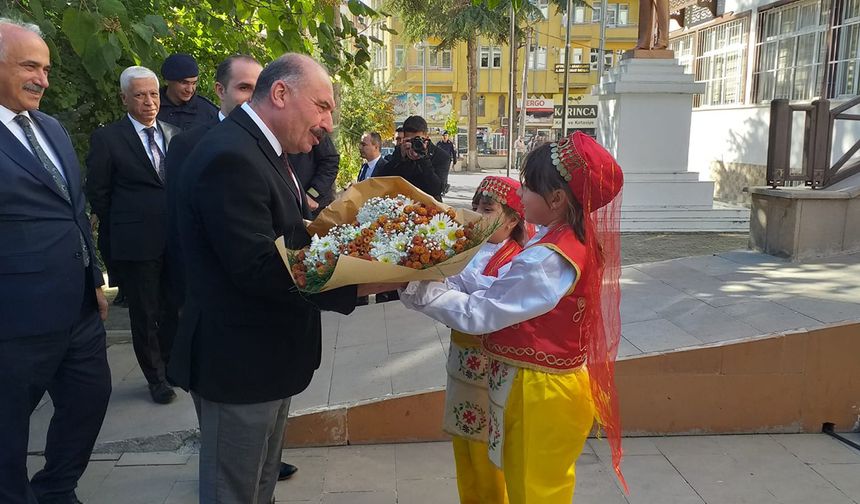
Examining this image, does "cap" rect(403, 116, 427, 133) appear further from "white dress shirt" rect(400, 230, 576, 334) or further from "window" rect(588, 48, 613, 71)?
"window" rect(588, 48, 613, 71)

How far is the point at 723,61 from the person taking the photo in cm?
1627

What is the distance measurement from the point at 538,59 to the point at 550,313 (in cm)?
4820

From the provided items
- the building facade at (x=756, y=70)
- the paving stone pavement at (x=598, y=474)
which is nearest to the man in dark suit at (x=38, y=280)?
the paving stone pavement at (x=598, y=474)

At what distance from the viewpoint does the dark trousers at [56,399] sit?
2.57 m

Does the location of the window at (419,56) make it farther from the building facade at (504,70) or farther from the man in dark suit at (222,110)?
the man in dark suit at (222,110)

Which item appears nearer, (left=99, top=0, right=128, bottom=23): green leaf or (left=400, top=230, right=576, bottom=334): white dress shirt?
(left=400, top=230, right=576, bottom=334): white dress shirt

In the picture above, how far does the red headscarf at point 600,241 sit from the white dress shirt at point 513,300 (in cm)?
15

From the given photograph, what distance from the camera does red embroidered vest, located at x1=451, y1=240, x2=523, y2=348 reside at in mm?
2777

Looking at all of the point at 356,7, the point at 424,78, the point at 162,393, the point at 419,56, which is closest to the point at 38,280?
the point at 162,393

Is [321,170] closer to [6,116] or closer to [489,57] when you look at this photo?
[6,116]

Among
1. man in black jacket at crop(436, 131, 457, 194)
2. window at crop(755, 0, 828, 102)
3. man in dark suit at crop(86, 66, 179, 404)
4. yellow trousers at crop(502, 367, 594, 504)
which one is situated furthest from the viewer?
window at crop(755, 0, 828, 102)

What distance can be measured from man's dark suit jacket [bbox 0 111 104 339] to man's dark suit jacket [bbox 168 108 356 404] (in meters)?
0.72

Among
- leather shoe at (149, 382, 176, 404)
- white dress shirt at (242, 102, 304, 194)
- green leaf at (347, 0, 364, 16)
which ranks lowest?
leather shoe at (149, 382, 176, 404)

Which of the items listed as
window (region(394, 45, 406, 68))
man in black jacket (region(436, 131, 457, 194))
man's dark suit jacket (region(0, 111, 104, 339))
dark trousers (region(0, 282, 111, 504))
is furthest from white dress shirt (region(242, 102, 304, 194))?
window (region(394, 45, 406, 68))
